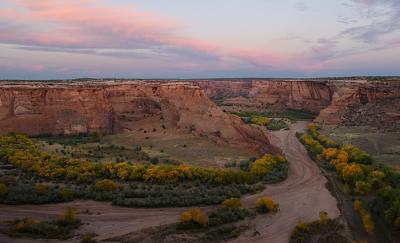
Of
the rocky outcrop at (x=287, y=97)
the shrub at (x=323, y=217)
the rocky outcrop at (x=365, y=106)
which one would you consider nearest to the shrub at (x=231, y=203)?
the shrub at (x=323, y=217)

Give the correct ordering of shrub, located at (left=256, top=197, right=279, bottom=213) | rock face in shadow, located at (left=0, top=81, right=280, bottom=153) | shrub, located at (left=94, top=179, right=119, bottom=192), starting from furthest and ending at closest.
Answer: rock face in shadow, located at (left=0, top=81, right=280, bottom=153), shrub, located at (left=94, top=179, right=119, bottom=192), shrub, located at (left=256, top=197, right=279, bottom=213)

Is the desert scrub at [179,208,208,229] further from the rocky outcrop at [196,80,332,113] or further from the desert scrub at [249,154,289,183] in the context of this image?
the rocky outcrop at [196,80,332,113]

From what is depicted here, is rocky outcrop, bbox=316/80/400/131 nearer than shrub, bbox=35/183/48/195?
No

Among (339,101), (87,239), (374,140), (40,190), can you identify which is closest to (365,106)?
(339,101)

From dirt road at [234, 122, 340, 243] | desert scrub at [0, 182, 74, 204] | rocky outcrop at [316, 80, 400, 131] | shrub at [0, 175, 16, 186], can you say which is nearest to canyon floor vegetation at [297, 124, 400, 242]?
dirt road at [234, 122, 340, 243]

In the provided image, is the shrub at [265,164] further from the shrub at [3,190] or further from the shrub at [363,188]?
Result: the shrub at [3,190]

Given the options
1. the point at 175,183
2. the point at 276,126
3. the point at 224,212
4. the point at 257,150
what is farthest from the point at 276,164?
the point at 276,126

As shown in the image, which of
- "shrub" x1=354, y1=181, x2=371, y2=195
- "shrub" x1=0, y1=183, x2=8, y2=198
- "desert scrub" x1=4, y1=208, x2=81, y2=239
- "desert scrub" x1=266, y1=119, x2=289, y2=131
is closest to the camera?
"desert scrub" x1=4, y1=208, x2=81, y2=239
